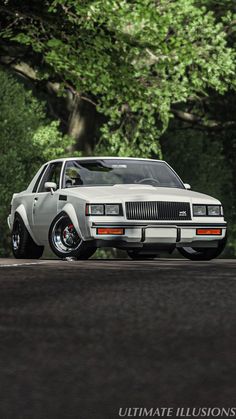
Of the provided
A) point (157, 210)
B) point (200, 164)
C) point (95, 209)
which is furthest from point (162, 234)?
point (200, 164)

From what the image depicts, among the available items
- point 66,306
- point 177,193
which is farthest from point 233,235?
point 66,306

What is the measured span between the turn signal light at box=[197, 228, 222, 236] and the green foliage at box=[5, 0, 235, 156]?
992 centimetres

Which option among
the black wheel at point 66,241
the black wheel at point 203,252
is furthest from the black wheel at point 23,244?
the black wheel at point 203,252

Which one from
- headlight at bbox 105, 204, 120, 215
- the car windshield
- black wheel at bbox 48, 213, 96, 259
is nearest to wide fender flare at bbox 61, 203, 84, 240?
black wheel at bbox 48, 213, 96, 259

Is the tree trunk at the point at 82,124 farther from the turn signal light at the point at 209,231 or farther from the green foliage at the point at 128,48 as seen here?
the turn signal light at the point at 209,231

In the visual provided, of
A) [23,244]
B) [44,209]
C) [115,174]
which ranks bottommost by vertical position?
[23,244]

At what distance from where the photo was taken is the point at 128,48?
2695 centimetres

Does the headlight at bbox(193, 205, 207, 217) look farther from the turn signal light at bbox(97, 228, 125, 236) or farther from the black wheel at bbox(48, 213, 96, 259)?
the black wheel at bbox(48, 213, 96, 259)

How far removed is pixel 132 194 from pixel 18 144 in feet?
69.9

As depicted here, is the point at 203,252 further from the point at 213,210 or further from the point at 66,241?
the point at 66,241

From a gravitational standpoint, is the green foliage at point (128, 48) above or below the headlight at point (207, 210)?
above

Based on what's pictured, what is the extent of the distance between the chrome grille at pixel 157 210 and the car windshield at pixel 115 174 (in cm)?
98

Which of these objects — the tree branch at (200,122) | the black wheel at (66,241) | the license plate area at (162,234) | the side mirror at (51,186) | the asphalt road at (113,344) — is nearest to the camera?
the asphalt road at (113,344)

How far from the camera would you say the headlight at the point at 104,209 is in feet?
51.8
